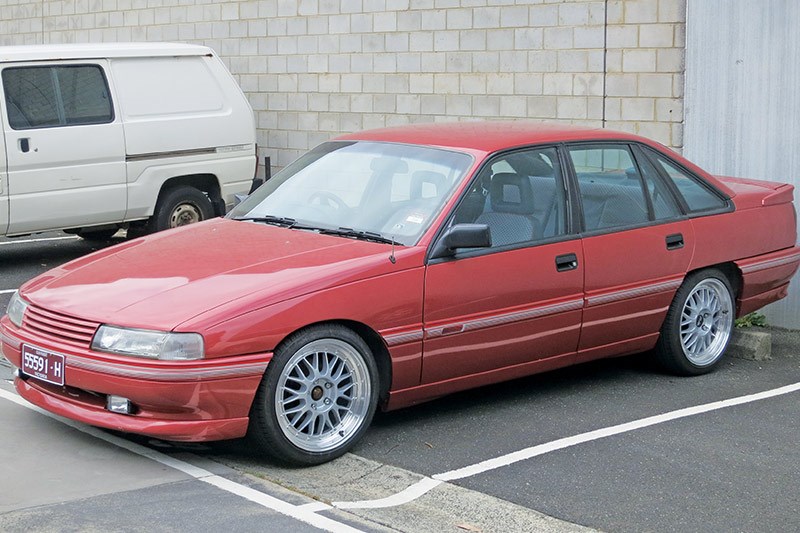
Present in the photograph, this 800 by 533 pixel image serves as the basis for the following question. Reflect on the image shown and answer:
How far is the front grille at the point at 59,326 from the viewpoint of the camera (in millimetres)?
5543

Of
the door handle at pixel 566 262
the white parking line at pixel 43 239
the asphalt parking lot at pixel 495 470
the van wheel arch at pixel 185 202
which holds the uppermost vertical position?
the door handle at pixel 566 262

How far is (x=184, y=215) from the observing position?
1205 cm

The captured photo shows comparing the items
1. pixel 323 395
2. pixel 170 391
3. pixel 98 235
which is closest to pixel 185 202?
pixel 98 235

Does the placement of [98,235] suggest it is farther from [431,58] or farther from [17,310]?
[17,310]

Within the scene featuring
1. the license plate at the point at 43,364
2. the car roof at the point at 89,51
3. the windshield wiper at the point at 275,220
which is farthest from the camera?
the car roof at the point at 89,51

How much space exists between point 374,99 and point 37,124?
3.53 metres

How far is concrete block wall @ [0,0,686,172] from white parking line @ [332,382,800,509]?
11.0 ft

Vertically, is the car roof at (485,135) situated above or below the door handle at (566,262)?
above

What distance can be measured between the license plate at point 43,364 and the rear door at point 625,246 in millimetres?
2783

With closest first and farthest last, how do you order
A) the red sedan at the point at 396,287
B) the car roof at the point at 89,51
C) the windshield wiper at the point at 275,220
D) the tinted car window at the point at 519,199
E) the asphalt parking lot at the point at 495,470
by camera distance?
the asphalt parking lot at the point at 495,470 < the red sedan at the point at 396,287 < the tinted car window at the point at 519,199 < the windshield wiper at the point at 275,220 < the car roof at the point at 89,51

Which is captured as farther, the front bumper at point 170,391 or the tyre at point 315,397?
the tyre at point 315,397

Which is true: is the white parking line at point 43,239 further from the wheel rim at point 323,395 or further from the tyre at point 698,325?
the wheel rim at point 323,395

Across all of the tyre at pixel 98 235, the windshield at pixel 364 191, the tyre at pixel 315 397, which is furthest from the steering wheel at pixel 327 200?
the tyre at pixel 98 235

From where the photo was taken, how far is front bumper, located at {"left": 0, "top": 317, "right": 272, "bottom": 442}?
5.34 meters
